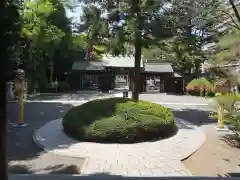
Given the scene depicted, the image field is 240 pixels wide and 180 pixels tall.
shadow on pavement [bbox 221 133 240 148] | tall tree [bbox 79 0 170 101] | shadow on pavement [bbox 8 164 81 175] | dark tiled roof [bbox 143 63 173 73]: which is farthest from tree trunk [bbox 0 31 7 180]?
dark tiled roof [bbox 143 63 173 73]

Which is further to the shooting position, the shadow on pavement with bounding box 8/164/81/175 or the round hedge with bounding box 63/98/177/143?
the round hedge with bounding box 63/98/177/143

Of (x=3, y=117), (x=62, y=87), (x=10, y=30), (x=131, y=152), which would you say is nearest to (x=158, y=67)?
(x=62, y=87)

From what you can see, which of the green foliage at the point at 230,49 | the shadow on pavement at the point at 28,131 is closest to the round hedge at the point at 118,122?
the shadow on pavement at the point at 28,131

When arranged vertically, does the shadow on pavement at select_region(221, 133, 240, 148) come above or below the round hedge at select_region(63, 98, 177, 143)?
below

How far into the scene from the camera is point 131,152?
9.40 m

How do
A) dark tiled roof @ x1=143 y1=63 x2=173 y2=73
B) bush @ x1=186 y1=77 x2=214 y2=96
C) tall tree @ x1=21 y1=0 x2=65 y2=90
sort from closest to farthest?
tall tree @ x1=21 y1=0 x2=65 y2=90 < bush @ x1=186 y1=77 x2=214 y2=96 < dark tiled roof @ x1=143 y1=63 x2=173 y2=73

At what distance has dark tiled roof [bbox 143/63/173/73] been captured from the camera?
3603cm

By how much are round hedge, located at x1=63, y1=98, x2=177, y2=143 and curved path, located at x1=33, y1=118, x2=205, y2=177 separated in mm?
269

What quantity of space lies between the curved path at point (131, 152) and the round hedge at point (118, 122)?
0.27 metres

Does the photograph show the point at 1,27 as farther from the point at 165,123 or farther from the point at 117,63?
the point at 117,63

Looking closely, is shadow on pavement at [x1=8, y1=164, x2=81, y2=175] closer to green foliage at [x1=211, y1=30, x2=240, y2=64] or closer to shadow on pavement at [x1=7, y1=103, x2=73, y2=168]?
shadow on pavement at [x1=7, y1=103, x2=73, y2=168]

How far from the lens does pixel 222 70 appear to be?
250 inches

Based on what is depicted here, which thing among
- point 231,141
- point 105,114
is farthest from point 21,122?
point 231,141

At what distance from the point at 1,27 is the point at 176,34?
11613 millimetres
